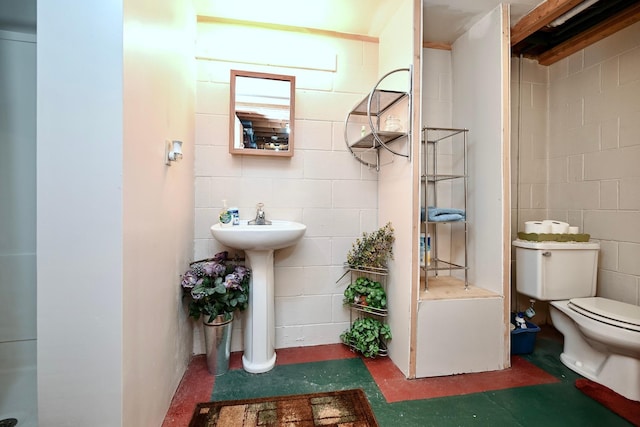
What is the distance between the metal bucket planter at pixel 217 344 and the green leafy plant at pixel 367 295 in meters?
0.83

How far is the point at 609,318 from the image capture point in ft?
4.92

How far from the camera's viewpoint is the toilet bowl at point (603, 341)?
144 cm

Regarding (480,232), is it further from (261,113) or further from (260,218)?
(261,113)

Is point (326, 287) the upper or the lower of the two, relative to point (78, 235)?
lower

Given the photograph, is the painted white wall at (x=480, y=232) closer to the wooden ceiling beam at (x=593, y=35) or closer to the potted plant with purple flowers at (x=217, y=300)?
the wooden ceiling beam at (x=593, y=35)

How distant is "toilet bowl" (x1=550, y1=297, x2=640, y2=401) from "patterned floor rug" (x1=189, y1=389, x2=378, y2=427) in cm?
132

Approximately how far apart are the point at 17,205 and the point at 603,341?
10.4 ft

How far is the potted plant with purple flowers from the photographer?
163 centimetres

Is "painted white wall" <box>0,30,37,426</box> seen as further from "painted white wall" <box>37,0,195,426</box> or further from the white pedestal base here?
the white pedestal base

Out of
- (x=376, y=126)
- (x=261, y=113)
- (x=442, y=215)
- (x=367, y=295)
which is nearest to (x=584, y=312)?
(x=442, y=215)

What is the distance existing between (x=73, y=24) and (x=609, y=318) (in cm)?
263

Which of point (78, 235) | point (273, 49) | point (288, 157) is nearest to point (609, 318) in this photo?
point (288, 157)

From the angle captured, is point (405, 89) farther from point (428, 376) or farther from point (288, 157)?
point (428, 376)

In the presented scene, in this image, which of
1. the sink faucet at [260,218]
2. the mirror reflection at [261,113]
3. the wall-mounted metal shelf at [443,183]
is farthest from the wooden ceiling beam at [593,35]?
the sink faucet at [260,218]
